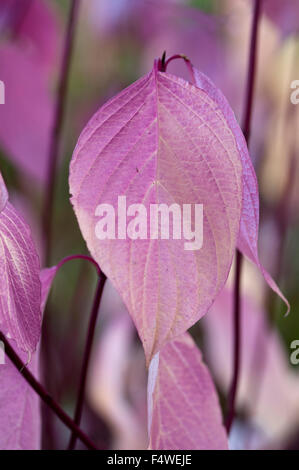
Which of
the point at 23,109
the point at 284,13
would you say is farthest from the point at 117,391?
the point at 284,13

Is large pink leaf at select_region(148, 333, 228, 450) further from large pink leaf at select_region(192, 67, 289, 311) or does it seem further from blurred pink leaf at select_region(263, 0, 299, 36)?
blurred pink leaf at select_region(263, 0, 299, 36)

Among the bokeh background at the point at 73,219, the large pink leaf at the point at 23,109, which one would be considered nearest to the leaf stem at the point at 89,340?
the bokeh background at the point at 73,219

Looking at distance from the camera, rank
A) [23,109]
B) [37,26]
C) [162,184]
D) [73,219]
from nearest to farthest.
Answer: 1. [162,184]
2. [23,109]
3. [37,26]
4. [73,219]

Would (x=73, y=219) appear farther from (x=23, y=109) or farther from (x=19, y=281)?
(x=19, y=281)

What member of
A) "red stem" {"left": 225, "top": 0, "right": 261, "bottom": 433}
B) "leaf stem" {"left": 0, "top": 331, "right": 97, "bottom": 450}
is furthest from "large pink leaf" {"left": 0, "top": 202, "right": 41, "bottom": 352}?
"red stem" {"left": 225, "top": 0, "right": 261, "bottom": 433}

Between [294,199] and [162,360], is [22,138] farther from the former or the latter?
[294,199]

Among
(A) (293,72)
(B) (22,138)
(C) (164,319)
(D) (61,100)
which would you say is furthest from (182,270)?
(A) (293,72)
